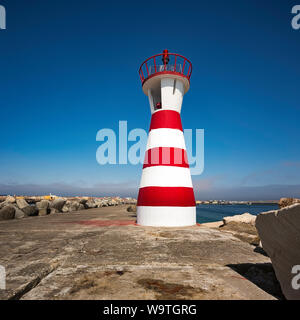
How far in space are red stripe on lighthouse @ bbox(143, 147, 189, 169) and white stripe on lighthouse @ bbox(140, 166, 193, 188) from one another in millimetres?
180

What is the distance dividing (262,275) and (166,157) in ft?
19.9

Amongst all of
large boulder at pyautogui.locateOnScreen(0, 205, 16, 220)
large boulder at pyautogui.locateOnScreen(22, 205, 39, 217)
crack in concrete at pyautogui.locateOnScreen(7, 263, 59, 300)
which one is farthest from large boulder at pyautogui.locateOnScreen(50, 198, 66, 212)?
crack in concrete at pyautogui.locateOnScreen(7, 263, 59, 300)

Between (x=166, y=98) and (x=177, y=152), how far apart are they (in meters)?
2.58

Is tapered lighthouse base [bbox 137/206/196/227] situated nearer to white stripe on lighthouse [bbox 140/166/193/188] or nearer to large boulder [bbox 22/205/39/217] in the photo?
white stripe on lighthouse [bbox 140/166/193/188]

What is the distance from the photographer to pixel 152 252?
3.96 m

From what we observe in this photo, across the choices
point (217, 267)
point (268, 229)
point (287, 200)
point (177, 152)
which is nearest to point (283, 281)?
point (268, 229)

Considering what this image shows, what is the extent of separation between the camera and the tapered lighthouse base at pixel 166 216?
7.98 m

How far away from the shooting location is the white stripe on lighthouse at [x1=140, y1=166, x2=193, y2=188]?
8.28 m

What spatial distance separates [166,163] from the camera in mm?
8477

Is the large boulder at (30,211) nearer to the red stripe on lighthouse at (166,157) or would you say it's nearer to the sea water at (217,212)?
the red stripe on lighthouse at (166,157)

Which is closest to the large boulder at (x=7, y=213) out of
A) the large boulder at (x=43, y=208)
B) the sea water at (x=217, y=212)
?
the large boulder at (x=43, y=208)

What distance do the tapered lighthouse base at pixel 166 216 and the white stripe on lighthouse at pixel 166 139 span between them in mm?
2707

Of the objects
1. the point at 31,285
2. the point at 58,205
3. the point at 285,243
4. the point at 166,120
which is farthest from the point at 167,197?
the point at 58,205
